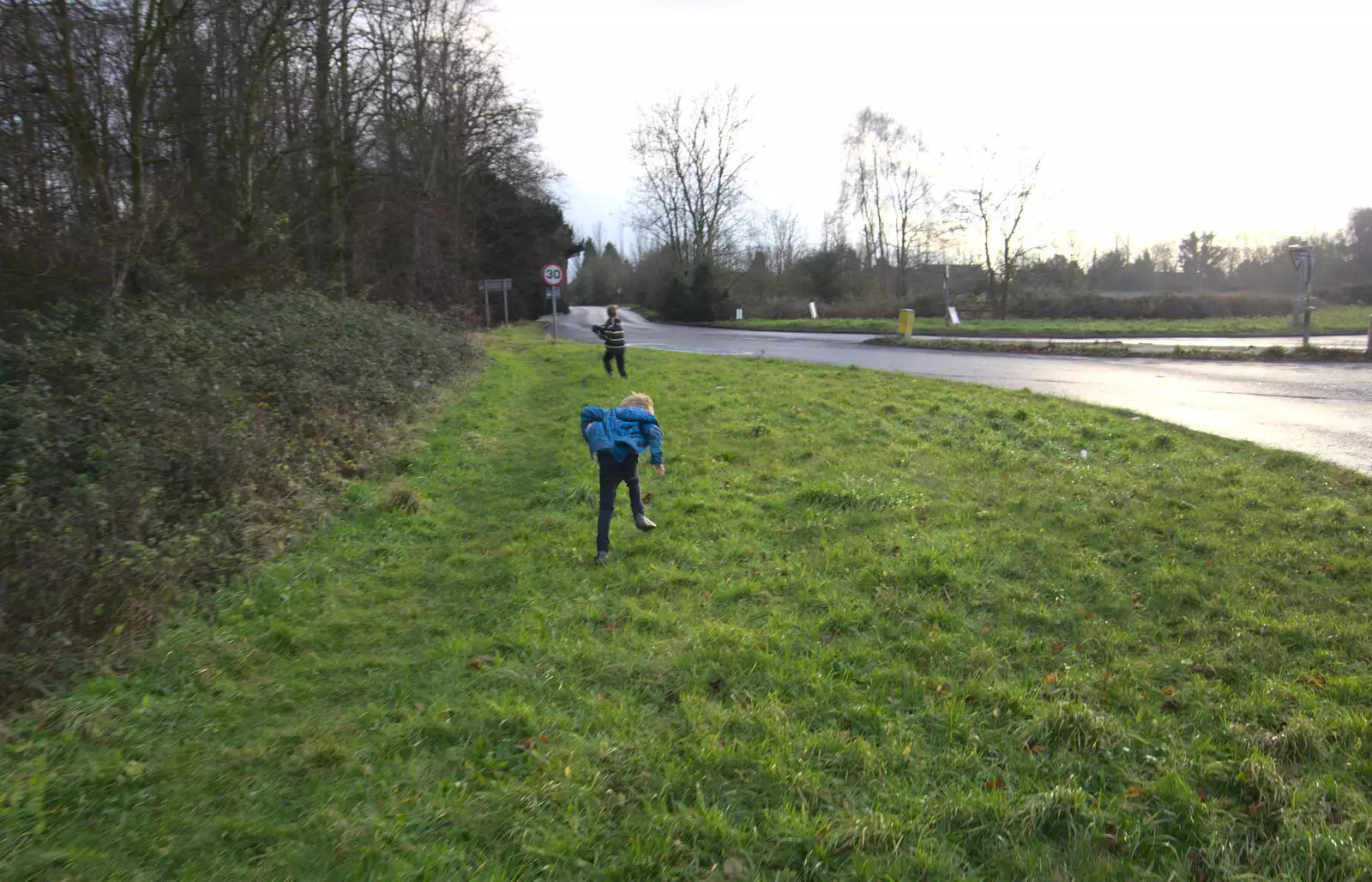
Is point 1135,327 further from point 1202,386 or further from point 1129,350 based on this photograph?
point 1202,386

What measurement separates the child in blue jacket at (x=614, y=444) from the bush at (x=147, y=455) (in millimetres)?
2652

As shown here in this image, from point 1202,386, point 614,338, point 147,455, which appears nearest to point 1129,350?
point 1202,386

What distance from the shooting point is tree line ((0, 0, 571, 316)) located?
28.8 feet

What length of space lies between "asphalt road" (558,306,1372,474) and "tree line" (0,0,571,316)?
8.34 m

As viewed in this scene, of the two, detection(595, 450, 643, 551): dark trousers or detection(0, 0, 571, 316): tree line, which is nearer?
detection(595, 450, 643, 551): dark trousers

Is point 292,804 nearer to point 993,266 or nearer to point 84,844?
point 84,844

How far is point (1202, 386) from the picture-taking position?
45.2ft

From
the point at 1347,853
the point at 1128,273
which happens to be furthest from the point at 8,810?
the point at 1128,273

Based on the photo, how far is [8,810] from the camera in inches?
116

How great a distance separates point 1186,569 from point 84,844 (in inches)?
250

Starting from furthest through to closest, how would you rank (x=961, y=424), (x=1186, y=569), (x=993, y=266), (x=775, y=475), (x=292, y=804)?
(x=993, y=266) → (x=961, y=424) → (x=775, y=475) → (x=1186, y=569) → (x=292, y=804)

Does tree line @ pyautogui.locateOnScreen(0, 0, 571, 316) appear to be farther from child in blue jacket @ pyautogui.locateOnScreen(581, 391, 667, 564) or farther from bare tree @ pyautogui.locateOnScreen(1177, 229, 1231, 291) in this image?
bare tree @ pyautogui.locateOnScreen(1177, 229, 1231, 291)

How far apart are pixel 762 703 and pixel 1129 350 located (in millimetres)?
19924

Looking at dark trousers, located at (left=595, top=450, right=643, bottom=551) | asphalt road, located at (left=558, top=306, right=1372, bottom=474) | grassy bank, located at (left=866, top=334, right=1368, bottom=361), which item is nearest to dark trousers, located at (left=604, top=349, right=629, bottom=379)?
asphalt road, located at (left=558, top=306, right=1372, bottom=474)
